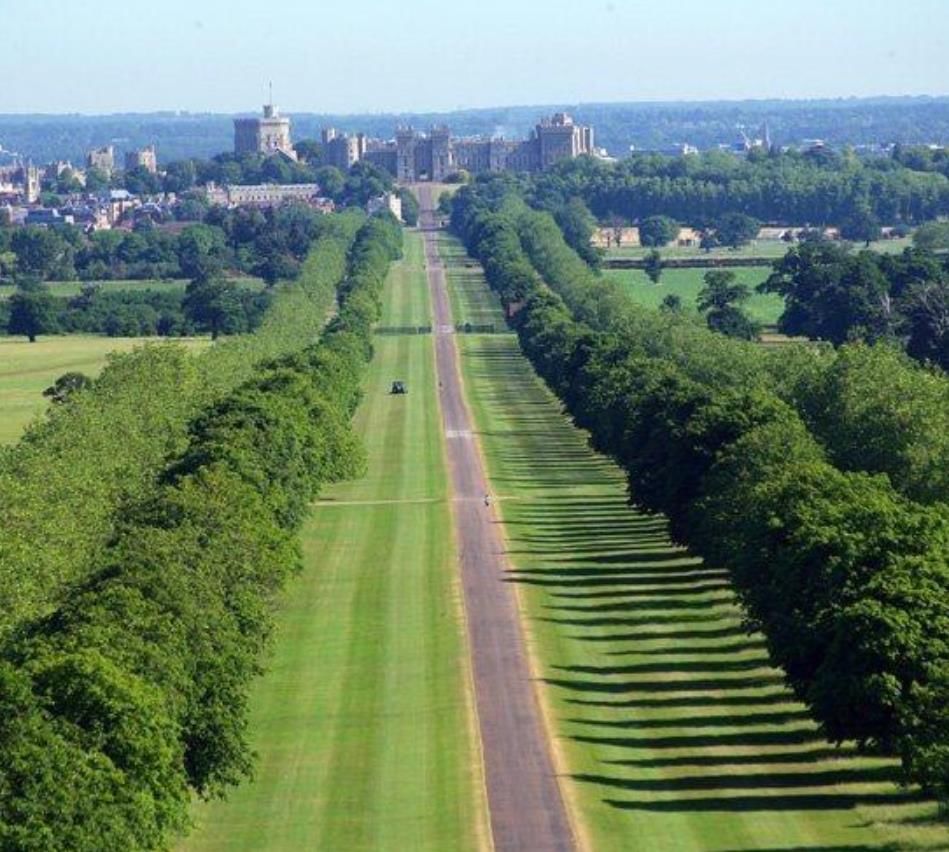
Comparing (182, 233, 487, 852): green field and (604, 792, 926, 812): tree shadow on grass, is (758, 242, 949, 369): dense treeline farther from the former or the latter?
(604, 792, 926, 812): tree shadow on grass

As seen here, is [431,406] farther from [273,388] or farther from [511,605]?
[511,605]

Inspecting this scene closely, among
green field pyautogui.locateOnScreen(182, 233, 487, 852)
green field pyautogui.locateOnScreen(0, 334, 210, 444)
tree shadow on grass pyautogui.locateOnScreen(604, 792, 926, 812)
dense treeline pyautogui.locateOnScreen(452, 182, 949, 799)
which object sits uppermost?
dense treeline pyautogui.locateOnScreen(452, 182, 949, 799)

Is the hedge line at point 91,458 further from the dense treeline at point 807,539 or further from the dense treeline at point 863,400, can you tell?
the dense treeline at point 863,400

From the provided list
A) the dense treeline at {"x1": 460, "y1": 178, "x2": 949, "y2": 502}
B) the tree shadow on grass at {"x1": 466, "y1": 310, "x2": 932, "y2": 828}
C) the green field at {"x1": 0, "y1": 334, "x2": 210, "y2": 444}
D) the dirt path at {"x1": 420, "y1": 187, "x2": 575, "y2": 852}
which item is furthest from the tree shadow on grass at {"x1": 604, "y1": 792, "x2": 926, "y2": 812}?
the green field at {"x1": 0, "y1": 334, "x2": 210, "y2": 444}

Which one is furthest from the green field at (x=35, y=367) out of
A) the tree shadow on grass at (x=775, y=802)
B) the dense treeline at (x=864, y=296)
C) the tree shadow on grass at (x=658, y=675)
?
the tree shadow on grass at (x=775, y=802)

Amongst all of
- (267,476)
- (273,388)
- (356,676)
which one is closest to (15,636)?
(356,676)

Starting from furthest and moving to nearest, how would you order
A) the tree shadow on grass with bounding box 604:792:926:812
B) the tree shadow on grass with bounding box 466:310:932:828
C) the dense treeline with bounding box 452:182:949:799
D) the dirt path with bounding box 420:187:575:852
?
the tree shadow on grass with bounding box 466:310:932:828
the dense treeline with bounding box 452:182:949:799
the tree shadow on grass with bounding box 604:792:926:812
the dirt path with bounding box 420:187:575:852
